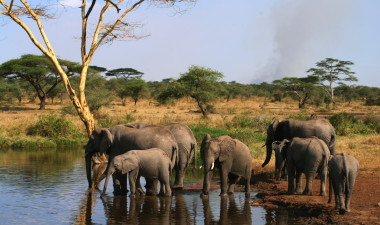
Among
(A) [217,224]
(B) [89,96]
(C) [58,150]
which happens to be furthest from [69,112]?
(A) [217,224]

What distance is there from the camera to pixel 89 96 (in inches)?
1441

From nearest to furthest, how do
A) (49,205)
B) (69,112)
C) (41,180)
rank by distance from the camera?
(49,205), (41,180), (69,112)

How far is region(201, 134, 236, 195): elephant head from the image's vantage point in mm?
10141

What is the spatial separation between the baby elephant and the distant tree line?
1054 inches

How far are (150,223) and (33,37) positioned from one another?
1113cm

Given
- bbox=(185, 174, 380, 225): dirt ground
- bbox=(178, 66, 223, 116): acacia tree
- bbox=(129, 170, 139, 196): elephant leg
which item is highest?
bbox=(178, 66, 223, 116): acacia tree

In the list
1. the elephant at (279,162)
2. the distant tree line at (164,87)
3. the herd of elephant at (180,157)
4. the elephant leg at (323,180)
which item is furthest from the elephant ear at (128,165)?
the distant tree line at (164,87)

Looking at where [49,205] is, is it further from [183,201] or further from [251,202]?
[251,202]

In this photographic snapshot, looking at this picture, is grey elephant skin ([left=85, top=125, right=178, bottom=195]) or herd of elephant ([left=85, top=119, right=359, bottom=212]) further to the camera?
grey elephant skin ([left=85, top=125, right=178, bottom=195])

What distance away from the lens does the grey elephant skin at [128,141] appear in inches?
435

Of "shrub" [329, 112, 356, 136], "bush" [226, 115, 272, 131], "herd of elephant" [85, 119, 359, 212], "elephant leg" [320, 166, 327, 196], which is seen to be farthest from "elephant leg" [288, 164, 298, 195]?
"bush" [226, 115, 272, 131]

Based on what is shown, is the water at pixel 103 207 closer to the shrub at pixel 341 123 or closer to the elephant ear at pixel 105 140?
the elephant ear at pixel 105 140

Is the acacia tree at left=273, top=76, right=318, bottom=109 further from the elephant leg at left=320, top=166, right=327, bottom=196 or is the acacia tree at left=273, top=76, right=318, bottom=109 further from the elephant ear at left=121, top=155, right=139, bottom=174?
the elephant ear at left=121, top=155, right=139, bottom=174

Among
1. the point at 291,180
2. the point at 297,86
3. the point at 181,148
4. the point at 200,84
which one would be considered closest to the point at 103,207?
the point at 181,148
